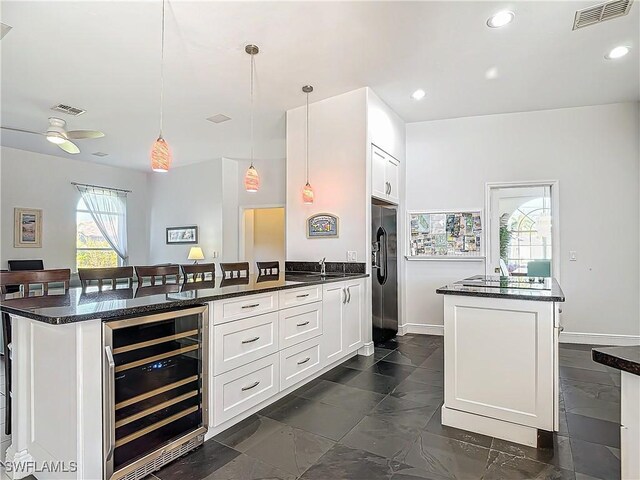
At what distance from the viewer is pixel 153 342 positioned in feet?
6.08

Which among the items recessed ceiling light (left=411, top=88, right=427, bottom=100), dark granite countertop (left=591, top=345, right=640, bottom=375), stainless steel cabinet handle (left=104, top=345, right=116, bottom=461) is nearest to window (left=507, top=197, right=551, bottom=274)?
recessed ceiling light (left=411, top=88, right=427, bottom=100)

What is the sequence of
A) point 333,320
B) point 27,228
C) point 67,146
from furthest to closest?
point 27,228 → point 67,146 → point 333,320

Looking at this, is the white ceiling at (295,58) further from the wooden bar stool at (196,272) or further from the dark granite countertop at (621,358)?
the dark granite countertop at (621,358)

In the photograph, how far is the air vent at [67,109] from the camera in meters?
4.51

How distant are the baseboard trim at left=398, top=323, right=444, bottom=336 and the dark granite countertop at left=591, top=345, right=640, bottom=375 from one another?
4013mm

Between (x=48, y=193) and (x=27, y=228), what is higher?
(x=48, y=193)

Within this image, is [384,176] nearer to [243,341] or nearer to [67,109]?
[243,341]

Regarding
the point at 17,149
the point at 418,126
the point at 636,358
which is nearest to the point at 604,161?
the point at 418,126

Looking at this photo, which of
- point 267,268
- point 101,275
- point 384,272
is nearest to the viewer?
point 101,275

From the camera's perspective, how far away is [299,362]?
9.76ft

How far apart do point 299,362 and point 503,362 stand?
1528 mm

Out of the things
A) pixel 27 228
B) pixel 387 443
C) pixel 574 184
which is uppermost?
pixel 574 184

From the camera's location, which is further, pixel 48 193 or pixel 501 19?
pixel 48 193

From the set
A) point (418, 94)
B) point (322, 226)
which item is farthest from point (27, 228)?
point (418, 94)
